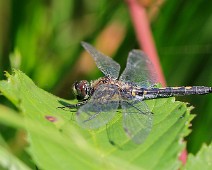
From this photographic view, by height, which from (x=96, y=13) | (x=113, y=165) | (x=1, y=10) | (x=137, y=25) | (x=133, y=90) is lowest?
(x=113, y=165)

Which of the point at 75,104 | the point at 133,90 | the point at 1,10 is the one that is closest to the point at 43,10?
the point at 1,10

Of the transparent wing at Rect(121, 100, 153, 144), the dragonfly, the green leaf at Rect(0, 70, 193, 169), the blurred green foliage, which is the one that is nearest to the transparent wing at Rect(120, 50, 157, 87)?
the dragonfly

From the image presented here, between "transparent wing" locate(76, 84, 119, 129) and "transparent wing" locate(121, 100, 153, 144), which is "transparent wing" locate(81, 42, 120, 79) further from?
"transparent wing" locate(121, 100, 153, 144)

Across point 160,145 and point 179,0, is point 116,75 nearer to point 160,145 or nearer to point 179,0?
point 179,0

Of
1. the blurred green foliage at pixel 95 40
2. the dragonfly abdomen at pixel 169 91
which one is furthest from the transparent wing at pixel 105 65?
the blurred green foliage at pixel 95 40

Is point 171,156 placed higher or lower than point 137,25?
lower

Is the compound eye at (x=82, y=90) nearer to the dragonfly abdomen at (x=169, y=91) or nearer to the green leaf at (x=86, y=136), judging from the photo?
the dragonfly abdomen at (x=169, y=91)

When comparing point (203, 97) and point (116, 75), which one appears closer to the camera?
point (116, 75)
